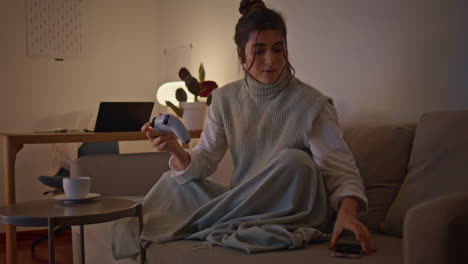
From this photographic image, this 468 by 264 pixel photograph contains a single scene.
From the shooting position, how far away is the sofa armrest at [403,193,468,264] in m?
0.76

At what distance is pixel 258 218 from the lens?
1.40 metres

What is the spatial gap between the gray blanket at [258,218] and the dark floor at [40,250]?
181 centimetres

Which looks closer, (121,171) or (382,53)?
(382,53)

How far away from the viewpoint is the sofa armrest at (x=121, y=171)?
2.35 metres

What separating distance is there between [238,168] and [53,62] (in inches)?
108

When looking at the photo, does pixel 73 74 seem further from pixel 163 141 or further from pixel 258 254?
pixel 258 254

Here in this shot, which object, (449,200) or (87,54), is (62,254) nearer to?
(87,54)

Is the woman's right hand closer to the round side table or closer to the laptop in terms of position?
the round side table

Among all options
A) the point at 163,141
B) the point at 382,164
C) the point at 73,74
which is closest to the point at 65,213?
the point at 163,141

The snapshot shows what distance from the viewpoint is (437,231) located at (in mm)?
763

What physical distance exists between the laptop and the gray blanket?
4.10 ft

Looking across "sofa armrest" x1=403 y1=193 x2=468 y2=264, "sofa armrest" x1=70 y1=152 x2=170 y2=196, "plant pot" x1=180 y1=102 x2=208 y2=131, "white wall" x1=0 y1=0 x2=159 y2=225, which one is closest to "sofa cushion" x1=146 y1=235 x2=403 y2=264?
"sofa armrest" x1=403 y1=193 x2=468 y2=264

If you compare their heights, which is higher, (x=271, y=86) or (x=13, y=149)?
(x=271, y=86)

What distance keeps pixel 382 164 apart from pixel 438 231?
886 mm
